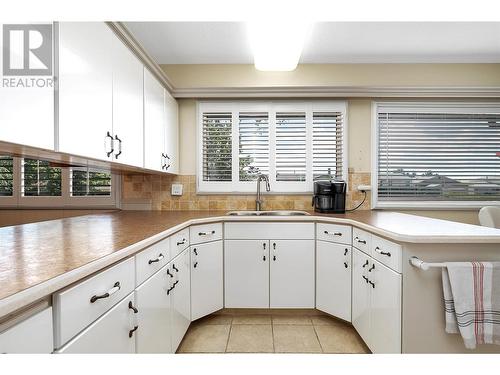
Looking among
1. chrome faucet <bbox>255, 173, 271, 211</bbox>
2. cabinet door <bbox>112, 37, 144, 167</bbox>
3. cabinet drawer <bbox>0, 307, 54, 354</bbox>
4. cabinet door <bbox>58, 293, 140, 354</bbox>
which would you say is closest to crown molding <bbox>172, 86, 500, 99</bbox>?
chrome faucet <bbox>255, 173, 271, 211</bbox>

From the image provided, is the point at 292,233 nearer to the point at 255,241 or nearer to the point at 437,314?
the point at 255,241

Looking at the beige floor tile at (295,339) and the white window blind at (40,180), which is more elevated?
the white window blind at (40,180)

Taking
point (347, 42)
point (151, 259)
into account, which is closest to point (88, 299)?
point (151, 259)

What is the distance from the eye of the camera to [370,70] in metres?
2.92

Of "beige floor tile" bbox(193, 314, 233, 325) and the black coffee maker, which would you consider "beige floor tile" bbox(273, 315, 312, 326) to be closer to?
"beige floor tile" bbox(193, 314, 233, 325)

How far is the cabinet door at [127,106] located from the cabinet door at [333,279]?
159cm

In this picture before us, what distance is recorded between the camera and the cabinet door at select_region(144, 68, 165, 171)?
2.13 metres

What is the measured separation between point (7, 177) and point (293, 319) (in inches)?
118

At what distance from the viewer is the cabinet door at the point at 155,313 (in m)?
1.30

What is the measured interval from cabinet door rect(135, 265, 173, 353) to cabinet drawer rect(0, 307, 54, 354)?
1.70 feet

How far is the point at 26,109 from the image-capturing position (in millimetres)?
1054

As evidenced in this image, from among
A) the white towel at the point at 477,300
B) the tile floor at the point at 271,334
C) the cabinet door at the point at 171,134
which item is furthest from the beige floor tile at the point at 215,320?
the white towel at the point at 477,300

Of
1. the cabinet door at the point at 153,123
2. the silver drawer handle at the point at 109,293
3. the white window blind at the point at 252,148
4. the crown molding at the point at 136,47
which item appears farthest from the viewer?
the white window blind at the point at 252,148

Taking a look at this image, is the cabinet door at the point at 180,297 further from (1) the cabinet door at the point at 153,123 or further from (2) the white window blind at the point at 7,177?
(2) the white window blind at the point at 7,177
